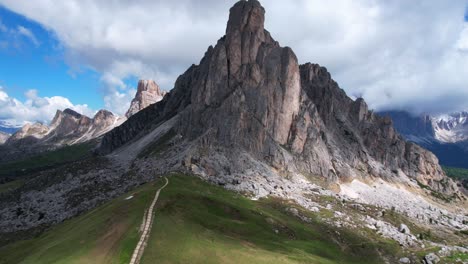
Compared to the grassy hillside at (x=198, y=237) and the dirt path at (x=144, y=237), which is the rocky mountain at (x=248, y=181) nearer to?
the grassy hillside at (x=198, y=237)

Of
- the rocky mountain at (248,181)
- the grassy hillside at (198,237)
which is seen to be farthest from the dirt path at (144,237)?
the rocky mountain at (248,181)

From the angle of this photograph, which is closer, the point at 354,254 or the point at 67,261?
the point at 67,261

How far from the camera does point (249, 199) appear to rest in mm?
137875

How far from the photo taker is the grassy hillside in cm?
7206

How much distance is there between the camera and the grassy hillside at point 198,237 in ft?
236

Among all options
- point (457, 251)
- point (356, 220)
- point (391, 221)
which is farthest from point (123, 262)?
point (391, 221)

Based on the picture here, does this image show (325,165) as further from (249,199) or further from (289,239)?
(289,239)

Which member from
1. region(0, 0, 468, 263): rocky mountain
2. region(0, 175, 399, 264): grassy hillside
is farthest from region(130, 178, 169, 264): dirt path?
region(0, 0, 468, 263): rocky mountain

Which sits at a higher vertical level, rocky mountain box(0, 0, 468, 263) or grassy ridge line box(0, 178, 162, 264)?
rocky mountain box(0, 0, 468, 263)

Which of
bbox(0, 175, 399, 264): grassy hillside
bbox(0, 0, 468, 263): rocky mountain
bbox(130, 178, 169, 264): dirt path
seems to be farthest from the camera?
bbox(0, 0, 468, 263): rocky mountain

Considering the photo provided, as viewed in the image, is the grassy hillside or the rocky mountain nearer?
the grassy hillside

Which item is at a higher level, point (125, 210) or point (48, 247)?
point (125, 210)

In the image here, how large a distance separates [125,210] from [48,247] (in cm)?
1827

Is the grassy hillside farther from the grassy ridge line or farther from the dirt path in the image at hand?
the dirt path
